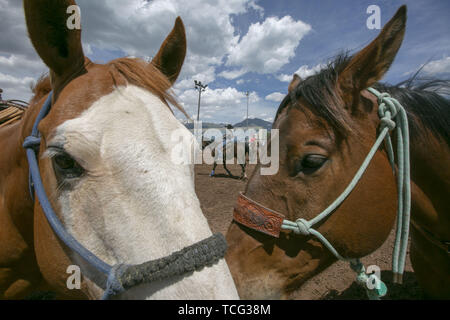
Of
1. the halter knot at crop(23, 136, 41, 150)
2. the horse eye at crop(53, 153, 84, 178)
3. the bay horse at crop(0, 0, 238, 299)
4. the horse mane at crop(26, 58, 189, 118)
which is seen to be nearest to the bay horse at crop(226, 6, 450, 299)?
the bay horse at crop(0, 0, 238, 299)

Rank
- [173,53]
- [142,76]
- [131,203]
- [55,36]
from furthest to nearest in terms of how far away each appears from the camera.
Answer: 1. [173,53]
2. [142,76]
3. [55,36]
4. [131,203]

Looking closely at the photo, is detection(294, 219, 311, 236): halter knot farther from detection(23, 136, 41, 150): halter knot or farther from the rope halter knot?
detection(23, 136, 41, 150): halter knot

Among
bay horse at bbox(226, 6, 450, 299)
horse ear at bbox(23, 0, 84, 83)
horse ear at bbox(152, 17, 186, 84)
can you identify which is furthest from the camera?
horse ear at bbox(152, 17, 186, 84)

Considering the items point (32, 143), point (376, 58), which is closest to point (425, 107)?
point (376, 58)

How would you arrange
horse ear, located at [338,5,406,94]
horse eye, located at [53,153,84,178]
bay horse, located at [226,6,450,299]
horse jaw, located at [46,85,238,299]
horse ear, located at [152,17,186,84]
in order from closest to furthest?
horse jaw, located at [46,85,238,299], horse eye, located at [53,153,84,178], horse ear, located at [338,5,406,94], bay horse, located at [226,6,450,299], horse ear, located at [152,17,186,84]

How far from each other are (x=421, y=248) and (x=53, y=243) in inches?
125

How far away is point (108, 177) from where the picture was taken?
100 cm

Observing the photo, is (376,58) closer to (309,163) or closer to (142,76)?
(309,163)

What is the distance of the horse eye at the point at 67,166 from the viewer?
1.05 metres

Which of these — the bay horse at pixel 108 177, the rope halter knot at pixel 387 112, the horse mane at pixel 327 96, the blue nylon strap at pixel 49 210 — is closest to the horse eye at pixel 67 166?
the bay horse at pixel 108 177

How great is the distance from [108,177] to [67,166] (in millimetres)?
260

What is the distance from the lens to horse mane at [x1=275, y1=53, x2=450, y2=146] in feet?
5.26

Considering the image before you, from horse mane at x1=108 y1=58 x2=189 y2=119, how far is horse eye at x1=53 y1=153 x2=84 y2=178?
540 mm
